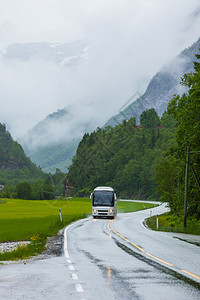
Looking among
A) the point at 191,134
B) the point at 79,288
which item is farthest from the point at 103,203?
the point at 79,288

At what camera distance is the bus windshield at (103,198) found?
46.7 meters

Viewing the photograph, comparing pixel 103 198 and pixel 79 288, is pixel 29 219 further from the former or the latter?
pixel 79 288

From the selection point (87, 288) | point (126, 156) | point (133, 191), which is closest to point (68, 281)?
point (87, 288)

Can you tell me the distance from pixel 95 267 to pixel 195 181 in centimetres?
2705

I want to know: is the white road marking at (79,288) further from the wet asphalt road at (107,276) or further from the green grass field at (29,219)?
the green grass field at (29,219)

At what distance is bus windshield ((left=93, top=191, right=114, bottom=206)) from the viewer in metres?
46.7

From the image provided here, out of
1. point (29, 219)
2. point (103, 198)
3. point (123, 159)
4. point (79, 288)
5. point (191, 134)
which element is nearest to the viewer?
point (79, 288)

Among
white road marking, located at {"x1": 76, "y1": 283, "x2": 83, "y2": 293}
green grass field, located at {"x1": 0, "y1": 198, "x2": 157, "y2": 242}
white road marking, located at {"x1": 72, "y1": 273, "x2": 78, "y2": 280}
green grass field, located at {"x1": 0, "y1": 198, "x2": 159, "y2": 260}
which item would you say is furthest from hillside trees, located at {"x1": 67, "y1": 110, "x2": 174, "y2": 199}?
white road marking, located at {"x1": 76, "y1": 283, "x2": 83, "y2": 293}

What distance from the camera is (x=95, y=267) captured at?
40.3 ft

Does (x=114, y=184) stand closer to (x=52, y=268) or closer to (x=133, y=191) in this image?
(x=133, y=191)

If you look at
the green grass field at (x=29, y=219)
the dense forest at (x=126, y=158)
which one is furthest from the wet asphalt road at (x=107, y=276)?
the dense forest at (x=126, y=158)

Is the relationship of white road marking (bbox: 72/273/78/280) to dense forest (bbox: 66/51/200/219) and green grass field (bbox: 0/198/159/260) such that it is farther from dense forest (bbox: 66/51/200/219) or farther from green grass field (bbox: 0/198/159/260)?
dense forest (bbox: 66/51/200/219)

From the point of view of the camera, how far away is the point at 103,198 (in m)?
46.8

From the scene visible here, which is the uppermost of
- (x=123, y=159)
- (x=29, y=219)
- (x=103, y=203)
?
(x=123, y=159)
